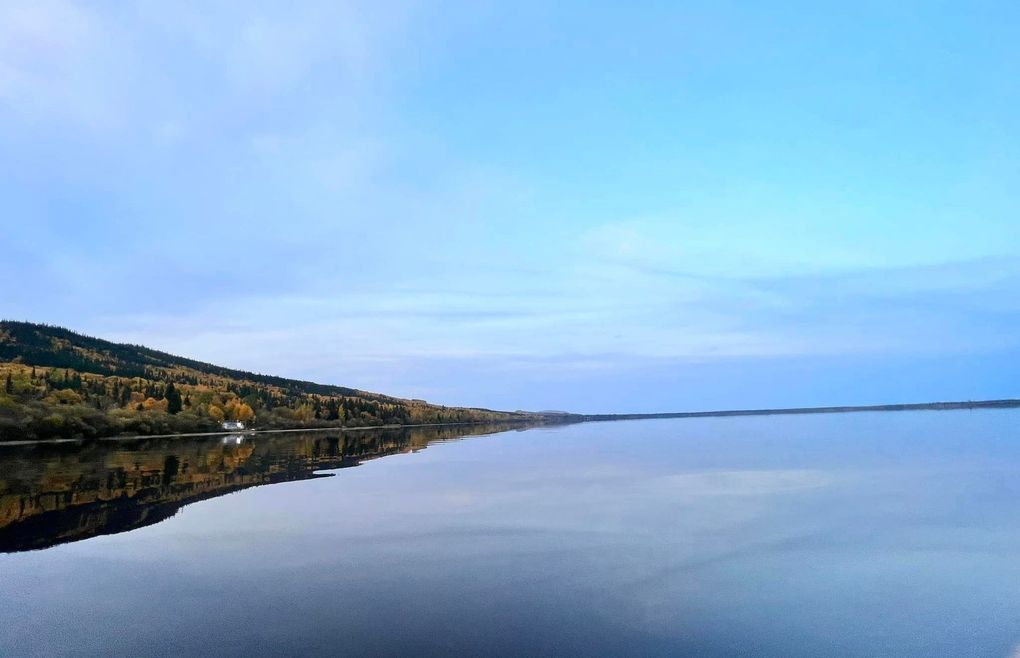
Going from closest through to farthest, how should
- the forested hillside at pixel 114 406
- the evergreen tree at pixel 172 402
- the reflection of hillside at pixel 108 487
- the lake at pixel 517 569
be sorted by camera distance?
1. the lake at pixel 517 569
2. the reflection of hillside at pixel 108 487
3. the forested hillside at pixel 114 406
4. the evergreen tree at pixel 172 402

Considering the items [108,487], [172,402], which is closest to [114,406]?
[172,402]

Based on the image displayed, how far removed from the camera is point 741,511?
26.7m

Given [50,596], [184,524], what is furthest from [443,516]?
[50,596]

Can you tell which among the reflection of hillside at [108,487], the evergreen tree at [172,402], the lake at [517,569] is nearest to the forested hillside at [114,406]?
the evergreen tree at [172,402]

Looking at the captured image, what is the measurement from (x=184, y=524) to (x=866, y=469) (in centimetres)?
4127

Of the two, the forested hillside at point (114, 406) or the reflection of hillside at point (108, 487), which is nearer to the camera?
the reflection of hillside at point (108, 487)

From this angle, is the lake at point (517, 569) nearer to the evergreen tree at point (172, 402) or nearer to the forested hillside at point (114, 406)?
the forested hillside at point (114, 406)

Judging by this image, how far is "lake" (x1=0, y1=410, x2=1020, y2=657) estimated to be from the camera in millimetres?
12289

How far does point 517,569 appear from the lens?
17391mm

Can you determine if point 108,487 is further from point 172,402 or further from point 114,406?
point 172,402

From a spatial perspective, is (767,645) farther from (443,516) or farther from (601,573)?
(443,516)

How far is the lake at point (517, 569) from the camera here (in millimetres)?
12289

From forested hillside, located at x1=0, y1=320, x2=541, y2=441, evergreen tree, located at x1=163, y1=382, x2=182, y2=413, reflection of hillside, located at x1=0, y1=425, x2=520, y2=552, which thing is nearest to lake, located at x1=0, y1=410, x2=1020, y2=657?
reflection of hillside, located at x1=0, y1=425, x2=520, y2=552

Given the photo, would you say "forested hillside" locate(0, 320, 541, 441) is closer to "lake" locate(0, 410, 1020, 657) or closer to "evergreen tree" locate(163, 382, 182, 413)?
"evergreen tree" locate(163, 382, 182, 413)
